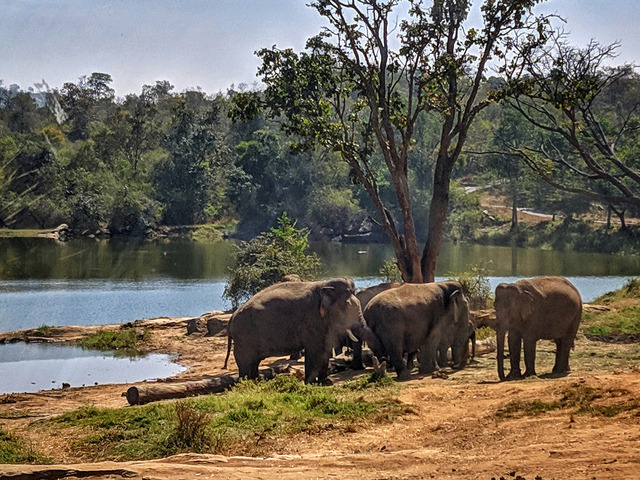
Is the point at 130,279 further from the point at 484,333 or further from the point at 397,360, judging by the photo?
the point at 397,360

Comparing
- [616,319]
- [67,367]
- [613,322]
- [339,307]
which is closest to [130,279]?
[67,367]

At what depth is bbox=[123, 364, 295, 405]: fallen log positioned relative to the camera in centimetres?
1238

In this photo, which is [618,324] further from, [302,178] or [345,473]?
[302,178]

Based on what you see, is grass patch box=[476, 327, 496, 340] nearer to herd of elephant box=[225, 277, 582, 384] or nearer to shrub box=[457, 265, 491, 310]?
herd of elephant box=[225, 277, 582, 384]

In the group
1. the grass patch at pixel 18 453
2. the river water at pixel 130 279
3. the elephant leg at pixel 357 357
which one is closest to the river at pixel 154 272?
the river water at pixel 130 279

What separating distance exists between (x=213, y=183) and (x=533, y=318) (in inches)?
2336

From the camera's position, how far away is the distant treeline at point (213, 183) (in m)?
67.4

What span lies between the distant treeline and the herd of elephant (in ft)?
160

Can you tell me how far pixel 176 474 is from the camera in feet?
23.5

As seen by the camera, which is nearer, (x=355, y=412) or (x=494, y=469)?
(x=494, y=469)

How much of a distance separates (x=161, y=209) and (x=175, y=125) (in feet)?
23.4

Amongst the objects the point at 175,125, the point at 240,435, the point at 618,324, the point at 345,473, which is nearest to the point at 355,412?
the point at 240,435

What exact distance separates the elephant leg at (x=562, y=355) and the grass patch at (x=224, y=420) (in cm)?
322

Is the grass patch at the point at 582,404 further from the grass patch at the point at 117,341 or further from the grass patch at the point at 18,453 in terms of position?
the grass patch at the point at 117,341
